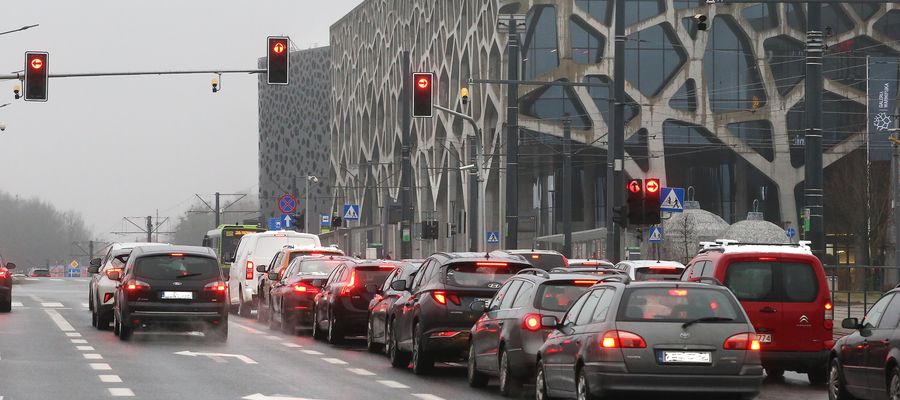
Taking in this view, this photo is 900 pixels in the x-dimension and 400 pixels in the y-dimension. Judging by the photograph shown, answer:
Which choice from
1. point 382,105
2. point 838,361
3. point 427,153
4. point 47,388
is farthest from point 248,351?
point 382,105

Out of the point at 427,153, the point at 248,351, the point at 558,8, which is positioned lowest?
the point at 248,351

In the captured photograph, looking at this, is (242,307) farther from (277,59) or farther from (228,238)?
(228,238)

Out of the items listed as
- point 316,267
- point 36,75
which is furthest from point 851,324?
point 36,75

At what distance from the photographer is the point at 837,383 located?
54.7 feet

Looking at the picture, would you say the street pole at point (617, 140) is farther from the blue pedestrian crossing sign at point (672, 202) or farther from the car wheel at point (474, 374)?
the car wheel at point (474, 374)

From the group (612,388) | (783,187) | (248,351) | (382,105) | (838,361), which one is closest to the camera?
(612,388)

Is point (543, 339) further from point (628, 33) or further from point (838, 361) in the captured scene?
point (628, 33)

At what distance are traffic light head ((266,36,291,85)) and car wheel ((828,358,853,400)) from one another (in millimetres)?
18298

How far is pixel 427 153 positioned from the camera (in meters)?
110

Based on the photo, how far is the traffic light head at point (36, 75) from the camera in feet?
111

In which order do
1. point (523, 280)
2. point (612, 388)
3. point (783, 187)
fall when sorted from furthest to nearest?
point (783, 187) → point (523, 280) → point (612, 388)

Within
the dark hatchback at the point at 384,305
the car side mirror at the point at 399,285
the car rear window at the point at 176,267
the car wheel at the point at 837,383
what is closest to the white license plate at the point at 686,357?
the car wheel at the point at 837,383

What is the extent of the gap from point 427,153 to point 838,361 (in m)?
93.3

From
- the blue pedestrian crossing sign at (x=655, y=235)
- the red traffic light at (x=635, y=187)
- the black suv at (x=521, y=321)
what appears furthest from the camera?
the blue pedestrian crossing sign at (x=655, y=235)
